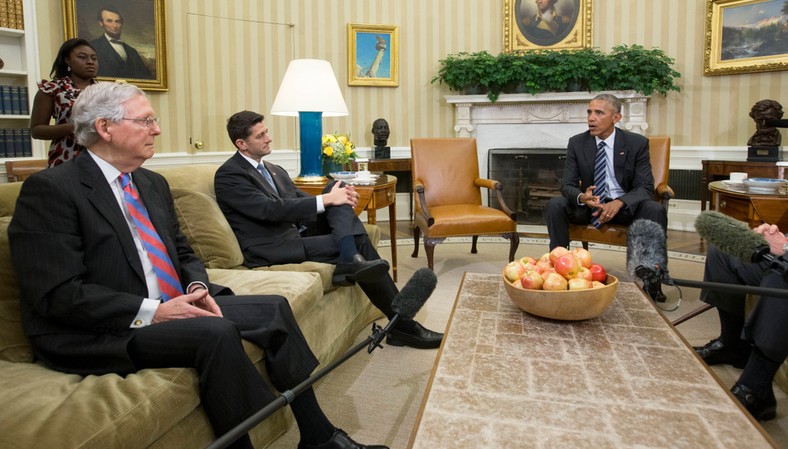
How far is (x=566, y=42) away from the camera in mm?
6926

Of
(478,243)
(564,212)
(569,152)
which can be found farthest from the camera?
(478,243)

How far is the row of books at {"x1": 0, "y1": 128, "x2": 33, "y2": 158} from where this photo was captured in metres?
4.89

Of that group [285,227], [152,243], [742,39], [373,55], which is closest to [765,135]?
[742,39]

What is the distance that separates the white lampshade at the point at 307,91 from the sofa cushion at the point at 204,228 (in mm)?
1345

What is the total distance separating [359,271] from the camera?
285cm

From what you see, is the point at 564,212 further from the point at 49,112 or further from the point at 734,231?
the point at 49,112

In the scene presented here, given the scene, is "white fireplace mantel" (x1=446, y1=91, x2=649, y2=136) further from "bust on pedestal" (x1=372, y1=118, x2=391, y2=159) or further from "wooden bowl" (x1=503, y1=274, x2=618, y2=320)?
"wooden bowl" (x1=503, y1=274, x2=618, y2=320)

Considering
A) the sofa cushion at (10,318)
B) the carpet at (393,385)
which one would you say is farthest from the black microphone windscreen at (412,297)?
the sofa cushion at (10,318)

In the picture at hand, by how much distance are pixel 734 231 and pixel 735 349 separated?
166cm

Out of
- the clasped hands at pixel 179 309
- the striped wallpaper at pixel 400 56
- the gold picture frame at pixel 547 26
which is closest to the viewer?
the clasped hands at pixel 179 309

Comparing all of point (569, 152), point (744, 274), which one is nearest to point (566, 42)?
point (569, 152)

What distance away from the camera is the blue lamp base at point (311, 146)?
4.12 metres

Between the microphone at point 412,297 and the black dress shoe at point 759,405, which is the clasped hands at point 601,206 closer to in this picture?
the black dress shoe at point 759,405

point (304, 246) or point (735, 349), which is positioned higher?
point (304, 246)
